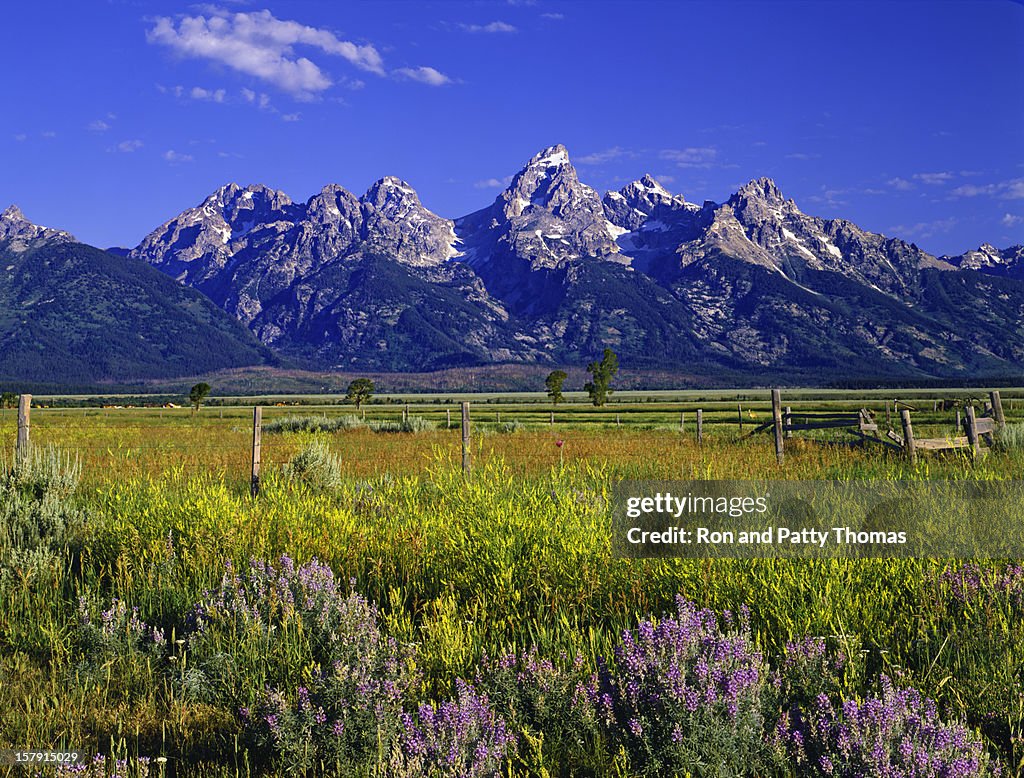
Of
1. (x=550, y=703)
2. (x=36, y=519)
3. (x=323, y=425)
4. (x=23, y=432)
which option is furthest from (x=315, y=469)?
(x=323, y=425)

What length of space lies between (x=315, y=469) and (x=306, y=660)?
9.52 meters

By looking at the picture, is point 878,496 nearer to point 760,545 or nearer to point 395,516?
point 760,545

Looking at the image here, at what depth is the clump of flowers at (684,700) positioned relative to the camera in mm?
3842

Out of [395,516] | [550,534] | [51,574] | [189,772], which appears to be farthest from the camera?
[395,516]

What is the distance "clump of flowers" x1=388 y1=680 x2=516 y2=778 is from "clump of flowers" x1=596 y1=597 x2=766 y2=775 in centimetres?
63

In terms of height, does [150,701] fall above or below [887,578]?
below

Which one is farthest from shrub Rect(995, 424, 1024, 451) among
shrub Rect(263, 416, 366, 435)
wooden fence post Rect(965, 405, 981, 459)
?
shrub Rect(263, 416, 366, 435)

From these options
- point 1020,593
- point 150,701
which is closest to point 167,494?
point 150,701

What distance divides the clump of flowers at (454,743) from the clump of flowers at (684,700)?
628mm

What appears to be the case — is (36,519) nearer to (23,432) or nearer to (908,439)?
(23,432)

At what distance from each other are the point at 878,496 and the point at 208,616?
6648 mm

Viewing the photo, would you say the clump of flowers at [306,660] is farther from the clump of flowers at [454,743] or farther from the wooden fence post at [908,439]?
the wooden fence post at [908,439]

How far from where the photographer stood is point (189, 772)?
438 centimetres

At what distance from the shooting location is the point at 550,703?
180 inches
